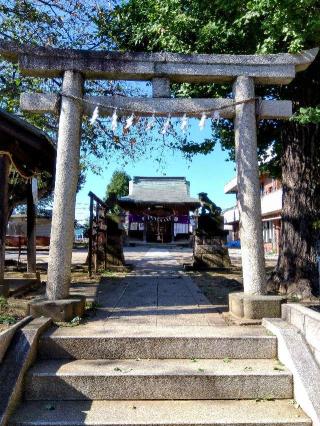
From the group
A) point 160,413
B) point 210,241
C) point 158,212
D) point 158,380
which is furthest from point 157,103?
point 158,212

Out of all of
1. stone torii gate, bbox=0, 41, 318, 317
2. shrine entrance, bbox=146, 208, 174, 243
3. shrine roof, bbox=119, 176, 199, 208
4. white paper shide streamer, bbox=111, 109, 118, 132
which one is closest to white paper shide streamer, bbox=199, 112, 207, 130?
stone torii gate, bbox=0, 41, 318, 317

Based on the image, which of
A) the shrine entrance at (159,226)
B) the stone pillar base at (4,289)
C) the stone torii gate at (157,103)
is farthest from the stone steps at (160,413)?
the shrine entrance at (159,226)

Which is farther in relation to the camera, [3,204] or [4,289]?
[3,204]

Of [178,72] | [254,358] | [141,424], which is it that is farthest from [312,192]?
[141,424]

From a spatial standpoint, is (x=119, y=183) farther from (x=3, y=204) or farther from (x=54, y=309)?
(x=54, y=309)

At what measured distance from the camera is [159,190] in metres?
35.1

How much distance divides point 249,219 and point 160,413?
9.82 ft

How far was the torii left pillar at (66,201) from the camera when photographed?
17.5 feet

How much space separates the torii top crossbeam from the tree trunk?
171 cm

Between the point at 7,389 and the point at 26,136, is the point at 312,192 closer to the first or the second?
the point at 26,136

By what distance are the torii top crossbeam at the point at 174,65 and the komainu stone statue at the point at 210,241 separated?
6.92 meters

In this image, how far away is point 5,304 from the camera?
18.8 feet

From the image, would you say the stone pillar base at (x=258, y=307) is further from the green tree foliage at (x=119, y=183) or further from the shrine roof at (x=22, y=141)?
the green tree foliage at (x=119, y=183)

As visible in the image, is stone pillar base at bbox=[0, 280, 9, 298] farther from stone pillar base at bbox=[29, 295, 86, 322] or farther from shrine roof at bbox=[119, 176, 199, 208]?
shrine roof at bbox=[119, 176, 199, 208]
